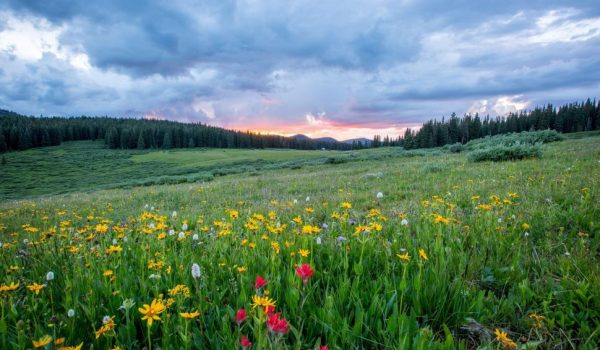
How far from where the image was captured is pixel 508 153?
14.5 metres

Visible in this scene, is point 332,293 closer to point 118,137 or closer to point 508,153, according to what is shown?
point 508,153

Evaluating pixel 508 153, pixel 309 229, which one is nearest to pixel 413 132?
pixel 508 153

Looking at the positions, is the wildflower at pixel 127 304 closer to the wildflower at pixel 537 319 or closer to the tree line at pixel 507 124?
the wildflower at pixel 537 319

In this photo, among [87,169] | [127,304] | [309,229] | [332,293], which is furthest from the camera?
[87,169]

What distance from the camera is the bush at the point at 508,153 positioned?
13844 millimetres

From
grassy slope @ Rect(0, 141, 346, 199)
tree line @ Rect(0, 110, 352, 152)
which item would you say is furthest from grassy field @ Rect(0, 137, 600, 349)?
tree line @ Rect(0, 110, 352, 152)

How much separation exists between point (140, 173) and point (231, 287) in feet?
239

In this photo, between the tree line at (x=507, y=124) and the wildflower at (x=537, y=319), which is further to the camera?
the tree line at (x=507, y=124)

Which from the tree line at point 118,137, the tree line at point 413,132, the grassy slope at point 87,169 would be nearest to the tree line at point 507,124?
the tree line at point 413,132

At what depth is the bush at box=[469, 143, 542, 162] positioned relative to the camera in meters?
13.8

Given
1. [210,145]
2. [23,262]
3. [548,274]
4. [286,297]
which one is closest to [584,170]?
[548,274]

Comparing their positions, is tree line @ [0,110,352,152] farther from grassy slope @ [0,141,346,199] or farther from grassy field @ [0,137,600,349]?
grassy field @ [0,137,600,349]

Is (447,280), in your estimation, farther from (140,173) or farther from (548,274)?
(140,173)

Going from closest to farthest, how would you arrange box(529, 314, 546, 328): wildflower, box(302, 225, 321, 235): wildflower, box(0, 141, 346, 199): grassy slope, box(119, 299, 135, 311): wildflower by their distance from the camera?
box(119, 299, 135, 311): wildflower → box(529, 314, 546, 328): wildflower → box(302, 225, 321, 235): wildflower → box(0, 141, 346, 199): grassy slope
